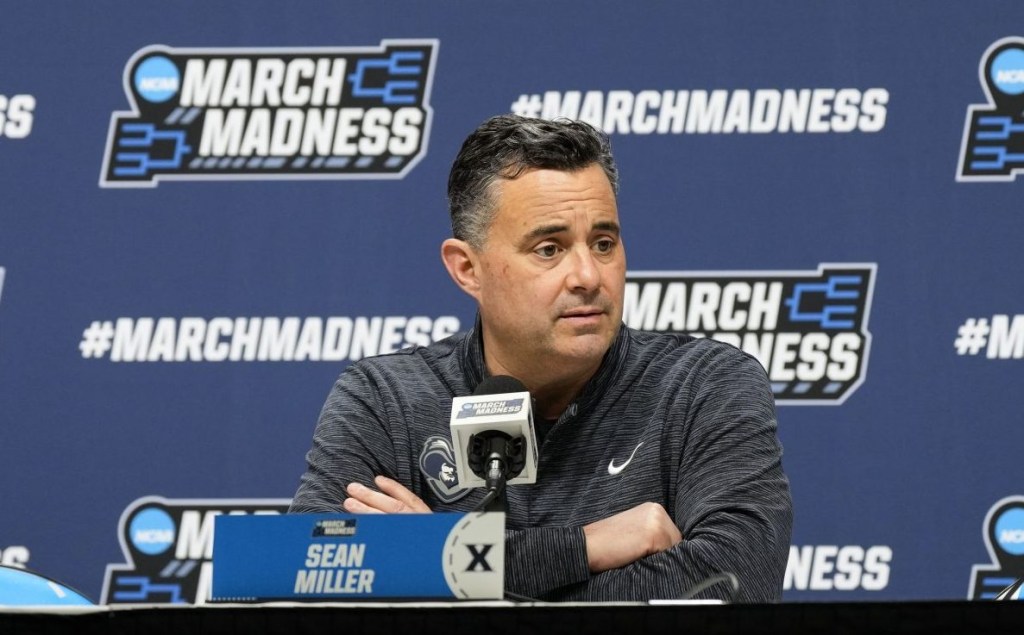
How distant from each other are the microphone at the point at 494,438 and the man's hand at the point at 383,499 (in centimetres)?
40

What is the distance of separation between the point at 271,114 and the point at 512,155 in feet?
4.55

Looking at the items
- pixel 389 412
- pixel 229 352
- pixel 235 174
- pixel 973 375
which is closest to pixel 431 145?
pixel 235 174

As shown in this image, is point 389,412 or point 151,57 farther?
point 151,57

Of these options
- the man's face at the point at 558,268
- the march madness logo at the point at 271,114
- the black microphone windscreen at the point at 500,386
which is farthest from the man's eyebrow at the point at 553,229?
the march madness logo at the point at 271,114

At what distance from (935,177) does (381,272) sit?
5.12 feet

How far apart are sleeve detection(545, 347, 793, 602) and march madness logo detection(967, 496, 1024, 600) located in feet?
4.18

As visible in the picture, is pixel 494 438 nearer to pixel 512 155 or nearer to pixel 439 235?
pixel 512 155

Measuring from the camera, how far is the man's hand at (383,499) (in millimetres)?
2256

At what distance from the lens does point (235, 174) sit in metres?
3.72

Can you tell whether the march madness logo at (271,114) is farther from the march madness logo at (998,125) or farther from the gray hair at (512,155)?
the march madness logo at (998,125)

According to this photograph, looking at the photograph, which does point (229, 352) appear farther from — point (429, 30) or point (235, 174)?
point (429, 30)

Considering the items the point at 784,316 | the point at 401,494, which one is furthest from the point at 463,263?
the point at 784,316

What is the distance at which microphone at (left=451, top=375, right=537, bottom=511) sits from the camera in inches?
72.7

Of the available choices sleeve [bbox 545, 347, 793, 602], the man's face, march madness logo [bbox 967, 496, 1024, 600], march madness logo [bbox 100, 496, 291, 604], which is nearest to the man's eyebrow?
the man's face
